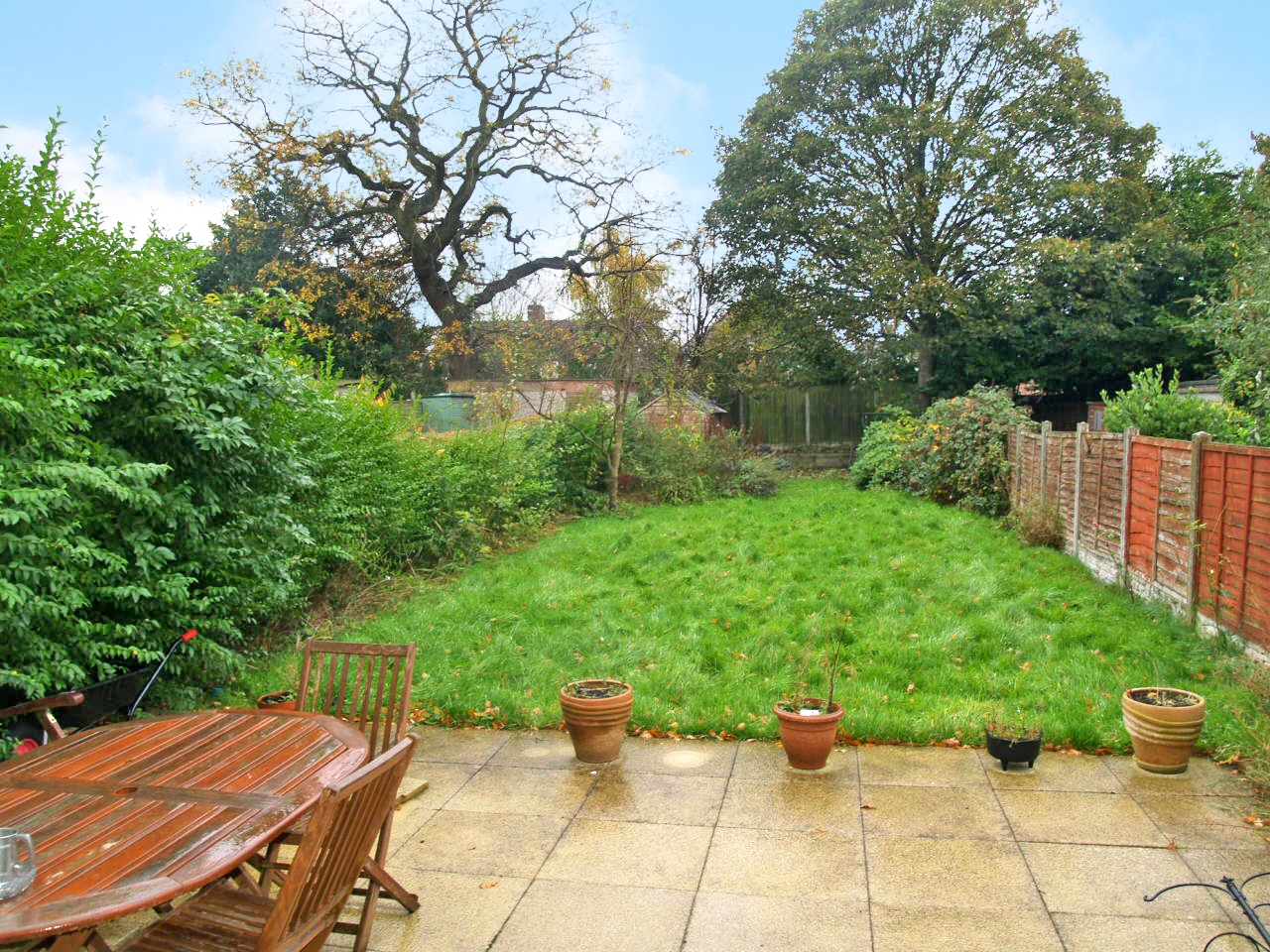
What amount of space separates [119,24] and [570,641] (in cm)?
572

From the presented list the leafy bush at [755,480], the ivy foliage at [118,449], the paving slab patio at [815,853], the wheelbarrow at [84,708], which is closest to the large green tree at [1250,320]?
the paving slab patio at [815,853]

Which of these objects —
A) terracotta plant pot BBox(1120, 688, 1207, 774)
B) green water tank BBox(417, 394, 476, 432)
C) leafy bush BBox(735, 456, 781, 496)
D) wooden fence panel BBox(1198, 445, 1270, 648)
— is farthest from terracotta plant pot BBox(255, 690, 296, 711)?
leafy bush BBox(735, 456, 781, 496)

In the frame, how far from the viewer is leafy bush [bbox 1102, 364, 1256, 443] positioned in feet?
23.8

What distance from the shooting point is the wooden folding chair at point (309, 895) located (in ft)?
6.47

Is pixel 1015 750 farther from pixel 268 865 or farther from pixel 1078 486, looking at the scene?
pixel 1078 486

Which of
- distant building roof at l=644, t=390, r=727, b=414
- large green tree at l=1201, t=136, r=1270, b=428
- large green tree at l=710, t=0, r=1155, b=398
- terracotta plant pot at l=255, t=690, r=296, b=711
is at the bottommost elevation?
terracotta plant pot at l=255, t=690, r=296, b=711

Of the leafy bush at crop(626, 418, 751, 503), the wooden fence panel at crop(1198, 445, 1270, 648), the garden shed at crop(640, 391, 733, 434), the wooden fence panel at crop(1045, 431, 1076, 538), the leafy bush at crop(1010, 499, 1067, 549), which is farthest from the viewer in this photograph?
the garden shed at crop(640, 391, 733, 434)

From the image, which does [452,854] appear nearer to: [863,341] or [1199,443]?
[1199,443]

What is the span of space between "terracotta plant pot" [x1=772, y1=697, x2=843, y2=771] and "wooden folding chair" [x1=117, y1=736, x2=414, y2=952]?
232cm

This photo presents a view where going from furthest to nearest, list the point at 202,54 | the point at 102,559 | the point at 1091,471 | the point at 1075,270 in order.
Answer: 1. the point at 1075,270
2. the point at 202,54
3. the point at 1091,471
4. the point at 102,559

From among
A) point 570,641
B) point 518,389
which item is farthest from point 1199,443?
point 518,389

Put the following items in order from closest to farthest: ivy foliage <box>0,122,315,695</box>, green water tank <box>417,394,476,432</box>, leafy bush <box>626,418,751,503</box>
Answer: ivy foliage <box>0,122,315,695</box>
green water tank <box>417,394,476,432</box>
leafy bush <box>626,418,751,503</box>

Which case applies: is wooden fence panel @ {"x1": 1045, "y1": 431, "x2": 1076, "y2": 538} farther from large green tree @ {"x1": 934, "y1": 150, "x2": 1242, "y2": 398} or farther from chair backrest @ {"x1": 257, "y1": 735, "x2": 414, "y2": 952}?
large green tree @ {"x1": 934, "y1": 150, "x2": 1242, "y2": 398}

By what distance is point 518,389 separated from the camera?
1348 cm
